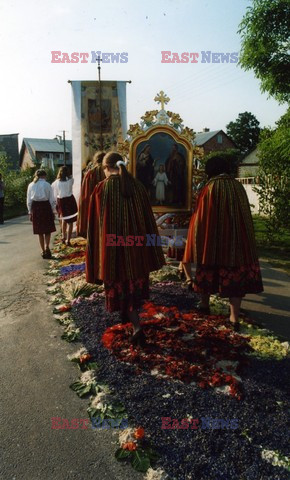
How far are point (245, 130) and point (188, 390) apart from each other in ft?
276

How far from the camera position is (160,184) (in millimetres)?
7918

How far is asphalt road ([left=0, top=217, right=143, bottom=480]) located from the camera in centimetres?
257

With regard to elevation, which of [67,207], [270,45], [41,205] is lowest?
[67,207]

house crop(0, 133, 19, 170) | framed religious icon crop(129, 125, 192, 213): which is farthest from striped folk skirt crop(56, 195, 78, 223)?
house crop(0, 133, 19, 170)

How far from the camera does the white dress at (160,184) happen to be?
7.88m

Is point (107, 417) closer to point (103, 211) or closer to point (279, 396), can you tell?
point (279, 396)

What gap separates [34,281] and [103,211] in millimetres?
3572

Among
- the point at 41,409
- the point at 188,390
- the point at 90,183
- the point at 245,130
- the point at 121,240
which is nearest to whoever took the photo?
the point at 41,409

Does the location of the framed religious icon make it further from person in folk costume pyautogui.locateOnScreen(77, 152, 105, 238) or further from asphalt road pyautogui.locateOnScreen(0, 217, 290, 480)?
asphalt road pyautogui.locateOnScreen(0, 217, 290, 480)

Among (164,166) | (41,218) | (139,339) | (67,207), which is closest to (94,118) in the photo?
(67,207)

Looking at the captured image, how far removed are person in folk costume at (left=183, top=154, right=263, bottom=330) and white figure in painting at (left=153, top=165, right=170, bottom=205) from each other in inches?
125

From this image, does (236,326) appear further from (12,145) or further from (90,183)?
(12,145)

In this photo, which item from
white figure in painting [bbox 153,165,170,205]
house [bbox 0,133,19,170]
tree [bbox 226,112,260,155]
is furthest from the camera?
tree [bbox 226,112,260,155]

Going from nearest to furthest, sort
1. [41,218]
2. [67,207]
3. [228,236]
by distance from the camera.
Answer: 1. [228,236]
2. [41,218]
3. [67,207]
